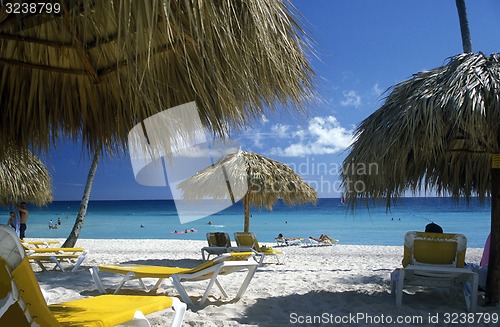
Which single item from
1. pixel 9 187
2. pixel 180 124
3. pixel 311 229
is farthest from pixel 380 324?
pixel 311 229

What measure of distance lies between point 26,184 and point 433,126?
9.23 m

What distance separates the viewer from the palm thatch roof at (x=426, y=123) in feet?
11.7

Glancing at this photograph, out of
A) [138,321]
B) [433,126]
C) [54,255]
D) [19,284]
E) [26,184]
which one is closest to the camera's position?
[19,284]

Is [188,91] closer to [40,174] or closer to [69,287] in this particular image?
[69,287]

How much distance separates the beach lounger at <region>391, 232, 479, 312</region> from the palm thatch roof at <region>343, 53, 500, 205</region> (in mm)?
644

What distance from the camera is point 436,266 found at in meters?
4.06

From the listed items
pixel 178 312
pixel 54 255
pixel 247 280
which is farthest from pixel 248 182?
pixel 178 312

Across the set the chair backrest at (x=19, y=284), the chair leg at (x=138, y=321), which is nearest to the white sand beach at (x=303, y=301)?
the chair leg at (x=138, y=321)

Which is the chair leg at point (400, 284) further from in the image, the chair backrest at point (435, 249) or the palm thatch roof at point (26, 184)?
the palm thatch roof at point (26, 184)

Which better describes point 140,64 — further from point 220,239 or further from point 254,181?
point 254,181

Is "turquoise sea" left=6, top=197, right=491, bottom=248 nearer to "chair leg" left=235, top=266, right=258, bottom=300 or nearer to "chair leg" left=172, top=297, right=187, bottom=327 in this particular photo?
"chair leg" left=235, top=266, right=258, bottom=300

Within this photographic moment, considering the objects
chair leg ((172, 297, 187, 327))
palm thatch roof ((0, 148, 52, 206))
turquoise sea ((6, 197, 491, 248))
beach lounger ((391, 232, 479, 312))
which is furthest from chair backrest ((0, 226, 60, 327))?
turquoise sea ((6, 197, 491, 248))

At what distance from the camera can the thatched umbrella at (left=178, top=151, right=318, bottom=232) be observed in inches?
349

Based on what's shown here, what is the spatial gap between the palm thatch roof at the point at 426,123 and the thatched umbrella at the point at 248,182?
4.03 m
